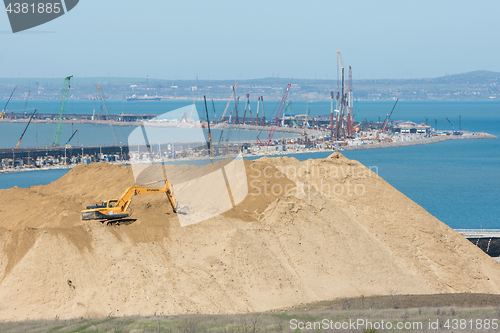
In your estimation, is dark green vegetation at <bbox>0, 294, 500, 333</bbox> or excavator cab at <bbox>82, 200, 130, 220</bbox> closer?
dark green vegetation at <bbox>0, 294, 500, 333</bbox>

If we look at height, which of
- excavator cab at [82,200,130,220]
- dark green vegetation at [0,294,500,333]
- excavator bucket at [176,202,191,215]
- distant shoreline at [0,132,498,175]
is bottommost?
distant shoreline at [0,132,498,175]

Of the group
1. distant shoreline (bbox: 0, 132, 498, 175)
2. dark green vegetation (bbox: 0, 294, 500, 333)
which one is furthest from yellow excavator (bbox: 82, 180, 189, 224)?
distant shoreline (bbox: 0, 132, 498, 175)

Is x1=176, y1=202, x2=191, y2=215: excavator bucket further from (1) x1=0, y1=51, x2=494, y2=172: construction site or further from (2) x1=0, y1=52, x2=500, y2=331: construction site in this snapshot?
(1) x1=0, y1=51, x2=494, y2=172: construction site

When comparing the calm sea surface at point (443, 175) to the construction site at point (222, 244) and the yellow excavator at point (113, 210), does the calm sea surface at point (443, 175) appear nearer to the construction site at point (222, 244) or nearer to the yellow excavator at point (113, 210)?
the construction site at point (222, 244)

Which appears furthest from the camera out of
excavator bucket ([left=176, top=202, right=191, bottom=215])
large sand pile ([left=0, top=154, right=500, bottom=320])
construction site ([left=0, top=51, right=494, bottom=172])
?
construction site ([left=0, top=51, right=494, bottom=172])

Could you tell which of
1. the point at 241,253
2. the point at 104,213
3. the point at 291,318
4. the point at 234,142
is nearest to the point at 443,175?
the point at 234,142

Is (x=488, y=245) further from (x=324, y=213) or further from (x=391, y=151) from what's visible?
(x=391, y=151)

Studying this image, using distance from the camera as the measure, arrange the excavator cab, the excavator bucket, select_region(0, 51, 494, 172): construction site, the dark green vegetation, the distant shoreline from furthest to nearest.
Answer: select_region(0, 51, 494, 172): construction site → the distant shoreline → the excavator bucket → the excavator cab → the dark green vegetation

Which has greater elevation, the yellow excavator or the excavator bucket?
the yellow excavator
